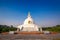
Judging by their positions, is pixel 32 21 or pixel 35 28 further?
pixel 32 21

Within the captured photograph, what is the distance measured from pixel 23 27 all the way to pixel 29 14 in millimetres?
8207

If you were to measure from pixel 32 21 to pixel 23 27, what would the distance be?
5.58 metres

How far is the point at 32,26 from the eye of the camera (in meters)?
32.7

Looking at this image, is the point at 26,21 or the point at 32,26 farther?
the point at 26,21

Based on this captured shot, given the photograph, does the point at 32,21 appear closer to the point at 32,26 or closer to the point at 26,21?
the point at 26,21

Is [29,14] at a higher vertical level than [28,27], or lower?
higher

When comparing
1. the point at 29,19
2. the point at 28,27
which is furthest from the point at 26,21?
the point at 28,27

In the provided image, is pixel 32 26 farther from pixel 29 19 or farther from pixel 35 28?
pixel 29 19

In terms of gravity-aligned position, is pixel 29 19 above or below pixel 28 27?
above

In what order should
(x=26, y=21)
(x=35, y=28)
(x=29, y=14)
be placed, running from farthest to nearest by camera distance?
(x=29, y=14) → (x=26, y=21) → (x=35, y=28)

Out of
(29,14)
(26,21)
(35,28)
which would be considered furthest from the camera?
(29,14)

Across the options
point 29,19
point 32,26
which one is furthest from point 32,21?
point 32,26

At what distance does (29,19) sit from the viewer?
1484 inches

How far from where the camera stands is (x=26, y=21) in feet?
122
